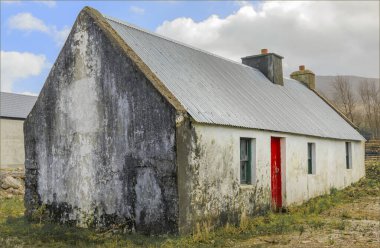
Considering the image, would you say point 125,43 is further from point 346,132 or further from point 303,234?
point 346,132

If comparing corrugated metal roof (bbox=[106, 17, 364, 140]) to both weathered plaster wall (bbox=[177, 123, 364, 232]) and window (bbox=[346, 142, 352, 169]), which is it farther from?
window (bbox=[346, 142, 352, 169])

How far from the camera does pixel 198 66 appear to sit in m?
14.4

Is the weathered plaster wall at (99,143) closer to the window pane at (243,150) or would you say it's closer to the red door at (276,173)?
the window pane at (243,150)

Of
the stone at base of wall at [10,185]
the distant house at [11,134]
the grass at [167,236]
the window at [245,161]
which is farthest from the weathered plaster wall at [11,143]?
the window at [245,161]

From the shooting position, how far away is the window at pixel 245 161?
41.8ft

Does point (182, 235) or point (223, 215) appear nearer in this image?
point (182, 235)

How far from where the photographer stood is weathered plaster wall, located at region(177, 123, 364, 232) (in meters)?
10.3

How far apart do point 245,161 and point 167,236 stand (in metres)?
3.85

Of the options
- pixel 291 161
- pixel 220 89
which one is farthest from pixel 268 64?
pixel 220 89

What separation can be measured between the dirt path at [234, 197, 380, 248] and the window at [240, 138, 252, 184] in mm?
2268

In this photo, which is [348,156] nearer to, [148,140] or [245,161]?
[245,161]

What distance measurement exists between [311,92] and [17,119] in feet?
74.2

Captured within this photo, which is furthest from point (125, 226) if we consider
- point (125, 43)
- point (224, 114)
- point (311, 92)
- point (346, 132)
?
point (311, 92)

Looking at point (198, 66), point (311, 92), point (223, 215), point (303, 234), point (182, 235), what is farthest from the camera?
point (311, 92)
